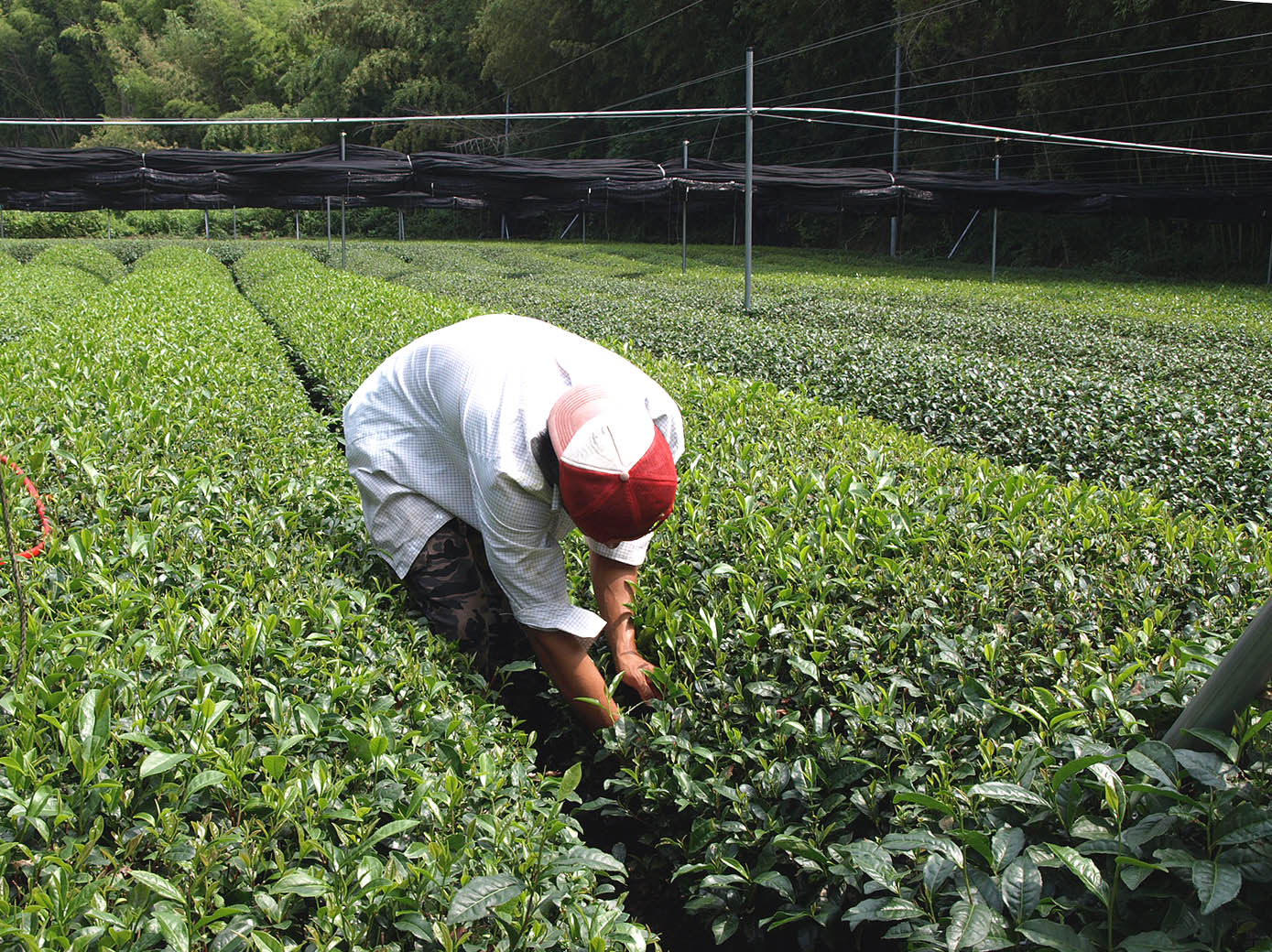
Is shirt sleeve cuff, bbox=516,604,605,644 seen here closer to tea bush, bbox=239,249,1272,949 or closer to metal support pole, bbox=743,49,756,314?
tea bush, bbox=239,249,1272,949

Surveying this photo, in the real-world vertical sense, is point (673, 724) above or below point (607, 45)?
below

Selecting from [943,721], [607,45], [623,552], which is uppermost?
[607,45]

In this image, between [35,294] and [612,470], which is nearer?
[612,470]

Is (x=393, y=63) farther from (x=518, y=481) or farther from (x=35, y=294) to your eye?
(x=518, y=481)

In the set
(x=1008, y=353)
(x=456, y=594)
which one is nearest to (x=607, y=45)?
(x=1008, y=353)

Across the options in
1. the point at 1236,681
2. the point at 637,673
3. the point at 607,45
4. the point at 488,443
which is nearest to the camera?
the point at 1236,681

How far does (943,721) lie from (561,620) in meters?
0.95

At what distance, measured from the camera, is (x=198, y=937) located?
60.6 inches

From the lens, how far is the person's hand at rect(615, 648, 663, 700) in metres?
2.66

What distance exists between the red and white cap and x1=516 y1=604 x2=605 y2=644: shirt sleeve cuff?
272mm

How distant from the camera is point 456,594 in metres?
2.86

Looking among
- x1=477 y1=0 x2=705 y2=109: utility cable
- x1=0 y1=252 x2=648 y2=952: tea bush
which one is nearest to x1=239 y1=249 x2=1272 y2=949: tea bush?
x1=0 y1=252 x2=648 y2=952: tea bush

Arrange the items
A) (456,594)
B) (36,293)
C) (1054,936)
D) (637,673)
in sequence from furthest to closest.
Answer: (36,293) < (456,594) < (637,673) < (1054,936)

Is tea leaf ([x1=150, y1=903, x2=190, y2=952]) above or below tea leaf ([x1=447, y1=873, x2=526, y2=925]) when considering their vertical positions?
above
